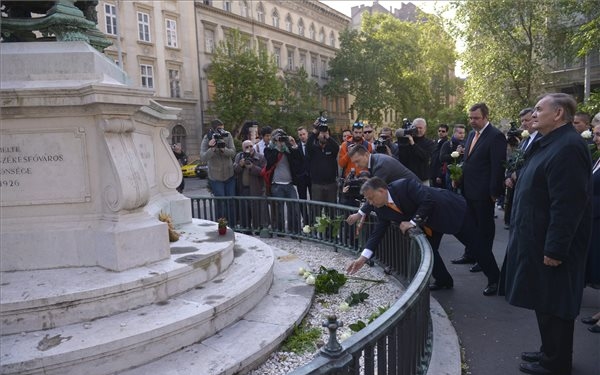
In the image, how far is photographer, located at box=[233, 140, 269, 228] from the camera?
8.52m

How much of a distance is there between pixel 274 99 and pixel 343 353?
33667 millimetres

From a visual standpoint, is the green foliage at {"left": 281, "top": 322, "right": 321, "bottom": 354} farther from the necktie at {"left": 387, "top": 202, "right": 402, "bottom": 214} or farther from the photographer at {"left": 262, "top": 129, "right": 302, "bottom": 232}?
the photographer at {"left": 262, "top": 129, "right": 302, "bottom": 232}

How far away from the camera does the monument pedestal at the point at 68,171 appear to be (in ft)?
13.5

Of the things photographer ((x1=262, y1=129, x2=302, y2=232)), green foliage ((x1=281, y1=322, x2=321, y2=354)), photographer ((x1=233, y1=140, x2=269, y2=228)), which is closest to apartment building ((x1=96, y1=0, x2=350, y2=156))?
photographer ((x1=233, y1=140, x2=269, y2=228))

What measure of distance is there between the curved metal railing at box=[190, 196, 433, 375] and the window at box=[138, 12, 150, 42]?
1041 inches

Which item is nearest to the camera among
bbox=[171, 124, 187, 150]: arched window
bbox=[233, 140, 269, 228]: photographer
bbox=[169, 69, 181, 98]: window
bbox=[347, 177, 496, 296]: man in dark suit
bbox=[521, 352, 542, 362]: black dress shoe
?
bbox=[521, 352, 542, 362]: black dress shoe

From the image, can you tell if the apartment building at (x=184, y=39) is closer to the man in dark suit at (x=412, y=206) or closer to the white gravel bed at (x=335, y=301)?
the white gravel bed at (x=335, y=301)

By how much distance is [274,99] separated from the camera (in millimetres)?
34750

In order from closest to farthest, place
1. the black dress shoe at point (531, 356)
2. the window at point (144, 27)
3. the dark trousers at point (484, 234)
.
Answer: the black dress shoe at point (531, 356) → the dark trousers at point (484, 234) → the window at point (144, 27)

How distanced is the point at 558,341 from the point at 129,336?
3.04 metres

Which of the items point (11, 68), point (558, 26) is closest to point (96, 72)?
point (11, 68)

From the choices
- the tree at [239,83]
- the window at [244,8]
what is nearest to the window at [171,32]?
the tree at [239,83]

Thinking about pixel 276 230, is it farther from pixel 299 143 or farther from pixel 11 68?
pixel 11 68

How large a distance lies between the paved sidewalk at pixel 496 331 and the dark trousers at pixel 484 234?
318 mm
